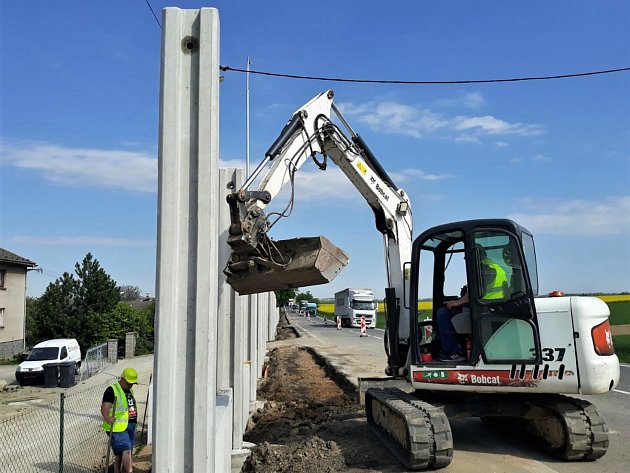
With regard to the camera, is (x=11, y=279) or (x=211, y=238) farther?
(x=11, y=279)

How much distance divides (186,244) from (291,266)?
2614 millimetres

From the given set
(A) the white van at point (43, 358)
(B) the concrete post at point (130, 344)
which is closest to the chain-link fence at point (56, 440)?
(A) the white van at point (43, 358)

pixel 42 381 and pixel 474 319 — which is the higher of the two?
pixel 474 319

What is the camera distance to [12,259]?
3875cm

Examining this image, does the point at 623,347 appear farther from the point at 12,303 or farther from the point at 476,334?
the point at 12,303

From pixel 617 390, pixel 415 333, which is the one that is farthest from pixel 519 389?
pixel 617 390

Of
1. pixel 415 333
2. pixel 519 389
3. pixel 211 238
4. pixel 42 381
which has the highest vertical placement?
pixel 211 238

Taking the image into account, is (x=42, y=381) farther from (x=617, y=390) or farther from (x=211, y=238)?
(x=211, y=238)

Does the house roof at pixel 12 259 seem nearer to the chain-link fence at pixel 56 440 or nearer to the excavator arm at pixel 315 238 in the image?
the chain-link fence at pixel 56 440

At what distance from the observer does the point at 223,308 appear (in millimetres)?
8281

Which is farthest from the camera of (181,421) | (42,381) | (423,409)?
(42,381)

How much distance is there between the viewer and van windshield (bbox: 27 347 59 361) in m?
24.4

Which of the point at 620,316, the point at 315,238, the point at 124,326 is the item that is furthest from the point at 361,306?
the point at 315,238

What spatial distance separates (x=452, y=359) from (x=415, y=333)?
570 millimetres
